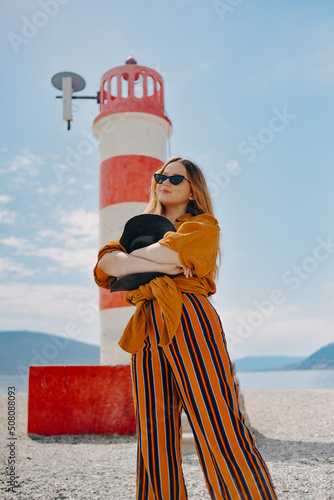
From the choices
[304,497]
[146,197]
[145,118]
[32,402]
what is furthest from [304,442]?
[145,118]

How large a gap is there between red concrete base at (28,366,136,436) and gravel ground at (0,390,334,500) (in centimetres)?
14

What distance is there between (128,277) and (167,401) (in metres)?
0.54

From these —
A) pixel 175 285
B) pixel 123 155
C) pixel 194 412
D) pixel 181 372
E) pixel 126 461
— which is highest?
pixel 123 155

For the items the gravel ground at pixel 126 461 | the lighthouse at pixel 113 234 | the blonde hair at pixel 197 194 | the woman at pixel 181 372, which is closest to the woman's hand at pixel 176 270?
the woman at pixel 181 372

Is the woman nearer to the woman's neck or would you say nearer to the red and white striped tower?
the woman's neck

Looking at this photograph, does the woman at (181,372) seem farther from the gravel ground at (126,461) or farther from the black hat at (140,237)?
the gravel ground at (126,461)

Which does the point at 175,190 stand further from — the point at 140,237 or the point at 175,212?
the point at 140,237

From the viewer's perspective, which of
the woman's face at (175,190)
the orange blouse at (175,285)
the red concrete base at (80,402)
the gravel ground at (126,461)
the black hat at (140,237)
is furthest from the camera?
the red concrete base at (80,402)

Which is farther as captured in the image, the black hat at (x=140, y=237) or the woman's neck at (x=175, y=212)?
the woman's neck at (x=175, y=212)

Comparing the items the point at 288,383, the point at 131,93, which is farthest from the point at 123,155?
the point at 288,383

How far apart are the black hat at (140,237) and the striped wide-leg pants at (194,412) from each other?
0.12 meters

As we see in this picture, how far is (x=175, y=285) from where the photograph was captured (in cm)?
175

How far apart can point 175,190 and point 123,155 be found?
3841 mm

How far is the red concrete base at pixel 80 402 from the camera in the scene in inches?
191
